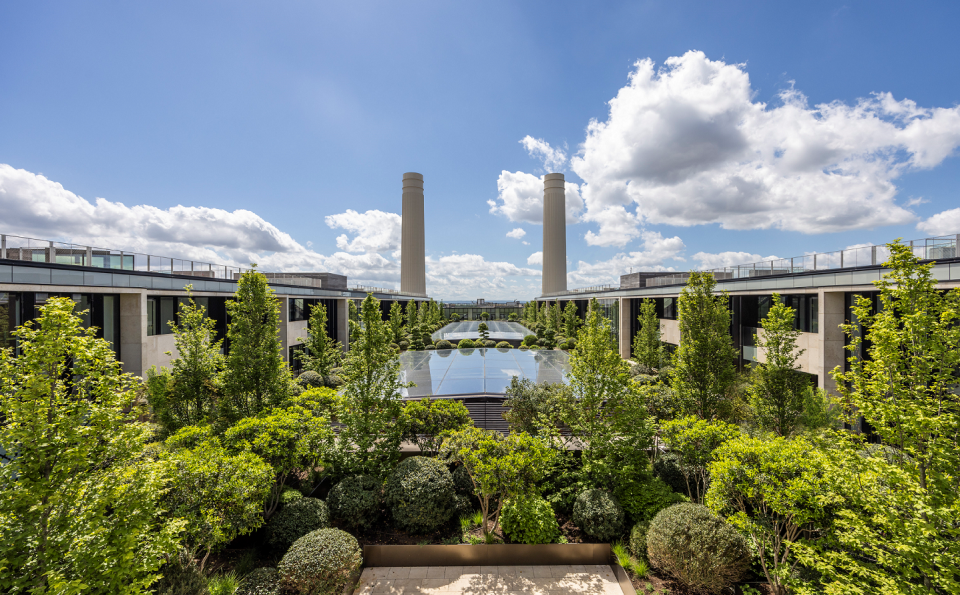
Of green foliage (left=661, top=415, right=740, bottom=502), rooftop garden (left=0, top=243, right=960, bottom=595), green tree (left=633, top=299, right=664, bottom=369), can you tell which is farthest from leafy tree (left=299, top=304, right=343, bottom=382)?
green tree (left=633, top=299, right=664, bottom=369)

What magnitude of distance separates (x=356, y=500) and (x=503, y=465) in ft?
15.7

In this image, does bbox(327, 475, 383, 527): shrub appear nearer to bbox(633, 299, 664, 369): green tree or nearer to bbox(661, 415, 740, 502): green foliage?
bbox(661, 415, 740, 502): green foliage

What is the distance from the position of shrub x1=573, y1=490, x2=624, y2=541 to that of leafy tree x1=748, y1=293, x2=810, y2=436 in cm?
708

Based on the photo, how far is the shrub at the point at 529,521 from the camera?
10531 millimetres

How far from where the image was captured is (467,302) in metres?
99.8

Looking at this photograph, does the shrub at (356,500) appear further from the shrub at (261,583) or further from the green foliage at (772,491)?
the green foliage at (772,491)

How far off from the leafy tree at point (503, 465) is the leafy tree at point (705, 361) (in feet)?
23.4

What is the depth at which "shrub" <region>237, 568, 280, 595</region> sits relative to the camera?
8.49 meters

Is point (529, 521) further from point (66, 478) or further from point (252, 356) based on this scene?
point (252, 356)

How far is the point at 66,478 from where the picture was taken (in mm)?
5430

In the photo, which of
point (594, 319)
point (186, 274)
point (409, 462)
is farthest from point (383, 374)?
point (186, 274)

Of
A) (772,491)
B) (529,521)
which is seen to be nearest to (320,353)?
(529,521)

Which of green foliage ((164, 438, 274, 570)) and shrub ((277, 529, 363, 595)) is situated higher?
green foliage ((164, 438, 274, 570))

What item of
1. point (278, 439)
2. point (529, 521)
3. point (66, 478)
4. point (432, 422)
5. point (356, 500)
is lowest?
point (529, 521)
